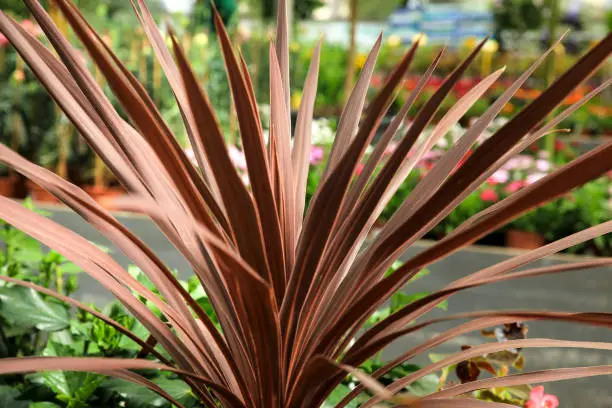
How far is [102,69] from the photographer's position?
1.62 ft

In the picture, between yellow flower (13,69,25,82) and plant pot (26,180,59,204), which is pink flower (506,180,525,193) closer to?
plant pot (26,180,59,204)

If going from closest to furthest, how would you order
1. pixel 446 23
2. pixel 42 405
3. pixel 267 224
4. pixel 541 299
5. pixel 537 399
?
pixel 267 224
pixel 42 405
pixel 537 399
pixel 541 299
pixel 446 23

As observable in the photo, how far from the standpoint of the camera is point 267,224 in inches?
22.0

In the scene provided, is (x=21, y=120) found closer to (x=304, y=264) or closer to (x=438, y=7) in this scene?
(x=304, y=264)

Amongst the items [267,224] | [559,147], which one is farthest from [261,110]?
[267,224]

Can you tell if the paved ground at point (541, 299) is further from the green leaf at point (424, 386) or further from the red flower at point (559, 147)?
the red flower at point (559, 147)

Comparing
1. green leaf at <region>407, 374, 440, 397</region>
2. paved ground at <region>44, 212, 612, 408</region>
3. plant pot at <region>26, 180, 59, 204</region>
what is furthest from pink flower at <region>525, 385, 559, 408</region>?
plant pot at <region>26, 180, 59, 204</region>

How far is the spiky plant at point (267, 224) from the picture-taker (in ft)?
1.62

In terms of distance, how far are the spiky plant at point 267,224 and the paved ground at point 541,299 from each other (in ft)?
4.20

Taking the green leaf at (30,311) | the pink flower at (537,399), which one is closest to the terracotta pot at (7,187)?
the green leaf at (30,311)

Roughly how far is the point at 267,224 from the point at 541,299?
→ 2.14m

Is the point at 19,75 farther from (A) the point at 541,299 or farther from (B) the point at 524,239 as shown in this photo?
(A) the point at 541,299

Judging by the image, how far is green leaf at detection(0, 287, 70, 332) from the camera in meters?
0.97

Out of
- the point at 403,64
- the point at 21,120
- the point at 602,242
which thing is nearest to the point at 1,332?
the point at 403,64
